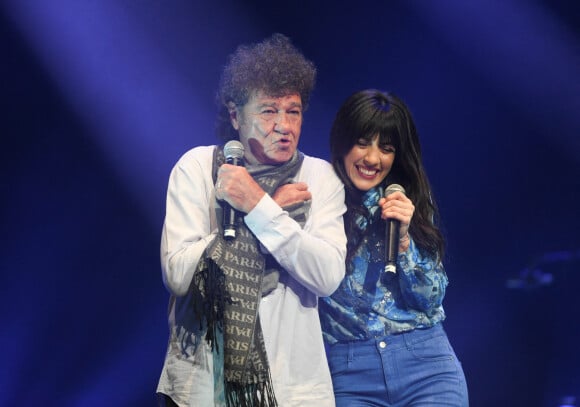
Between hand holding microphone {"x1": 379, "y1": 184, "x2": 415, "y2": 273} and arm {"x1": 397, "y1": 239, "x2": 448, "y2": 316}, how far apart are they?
3.8 inches

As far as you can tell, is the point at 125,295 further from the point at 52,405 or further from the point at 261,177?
the point at 261,177

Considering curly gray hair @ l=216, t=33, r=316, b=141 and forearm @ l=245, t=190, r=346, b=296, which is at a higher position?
curly gray hair @ l=216, t=33, r=316, b=141

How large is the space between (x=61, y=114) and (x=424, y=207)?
2.39 meters

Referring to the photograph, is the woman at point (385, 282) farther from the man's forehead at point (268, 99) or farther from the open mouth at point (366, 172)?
the man's forehead at point (268, 99)

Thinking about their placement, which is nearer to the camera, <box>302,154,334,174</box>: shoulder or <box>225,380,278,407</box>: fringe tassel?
<box>225,380,278,407</box>: fringe tassel

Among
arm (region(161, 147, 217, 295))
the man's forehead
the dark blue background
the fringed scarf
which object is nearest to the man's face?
the man's forehead

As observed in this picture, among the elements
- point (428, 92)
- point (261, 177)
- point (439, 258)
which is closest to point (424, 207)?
point (439, 258)

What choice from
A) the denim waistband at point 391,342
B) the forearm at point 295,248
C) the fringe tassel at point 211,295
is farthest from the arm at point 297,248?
the denim waistband at point 391,342

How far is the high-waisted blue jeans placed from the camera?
102 inches

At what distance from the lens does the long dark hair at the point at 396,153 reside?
273 cm

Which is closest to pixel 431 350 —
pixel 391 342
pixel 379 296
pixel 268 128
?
pixel 391 342

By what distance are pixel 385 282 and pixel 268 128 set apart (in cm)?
71

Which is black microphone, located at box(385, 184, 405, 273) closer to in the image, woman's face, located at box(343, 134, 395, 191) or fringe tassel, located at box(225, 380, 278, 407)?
woman's face, located at box(343, 134, 395, 191)

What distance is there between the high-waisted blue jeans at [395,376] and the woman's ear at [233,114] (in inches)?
33.9
